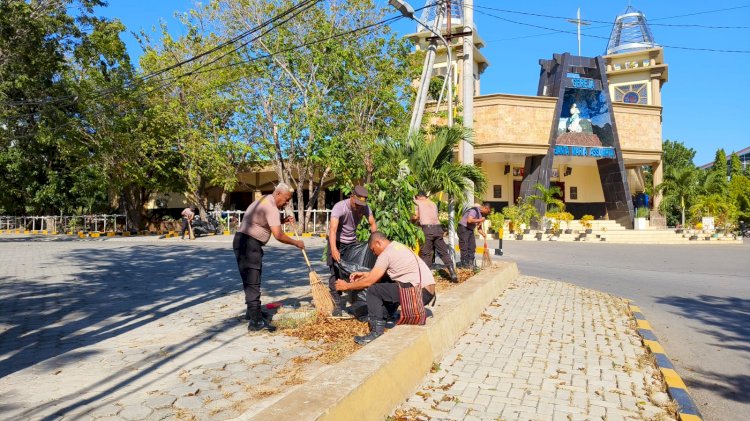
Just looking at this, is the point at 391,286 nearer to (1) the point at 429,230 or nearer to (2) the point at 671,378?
(2) the point at 671,378

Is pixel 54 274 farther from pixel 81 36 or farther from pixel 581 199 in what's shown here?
pixel 581 199

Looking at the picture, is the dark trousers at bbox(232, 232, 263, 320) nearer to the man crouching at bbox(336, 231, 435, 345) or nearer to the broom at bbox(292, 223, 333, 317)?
the broom at bbox(292, 223, 333, 317)

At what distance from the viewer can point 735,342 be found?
6203 millimetres

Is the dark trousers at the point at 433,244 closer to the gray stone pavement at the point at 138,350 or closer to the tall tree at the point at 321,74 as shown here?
the gray stone pavement at the point at 138,350

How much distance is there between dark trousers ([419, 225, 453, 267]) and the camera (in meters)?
8.30

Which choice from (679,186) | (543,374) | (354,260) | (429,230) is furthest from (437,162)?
(679,186)

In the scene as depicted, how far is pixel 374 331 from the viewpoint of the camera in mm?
4855

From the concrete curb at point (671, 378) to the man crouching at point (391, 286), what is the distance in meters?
2.08

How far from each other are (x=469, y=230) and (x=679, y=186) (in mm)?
25514

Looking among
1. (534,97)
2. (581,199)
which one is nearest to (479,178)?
(534,97)

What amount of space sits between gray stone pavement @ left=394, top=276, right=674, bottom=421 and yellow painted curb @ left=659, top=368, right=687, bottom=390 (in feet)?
0.28

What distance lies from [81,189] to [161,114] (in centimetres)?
861

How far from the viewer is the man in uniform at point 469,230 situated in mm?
9672

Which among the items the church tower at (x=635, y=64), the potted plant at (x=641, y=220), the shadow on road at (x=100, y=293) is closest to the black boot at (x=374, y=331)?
the shadow on road at (x=100, y=293)
